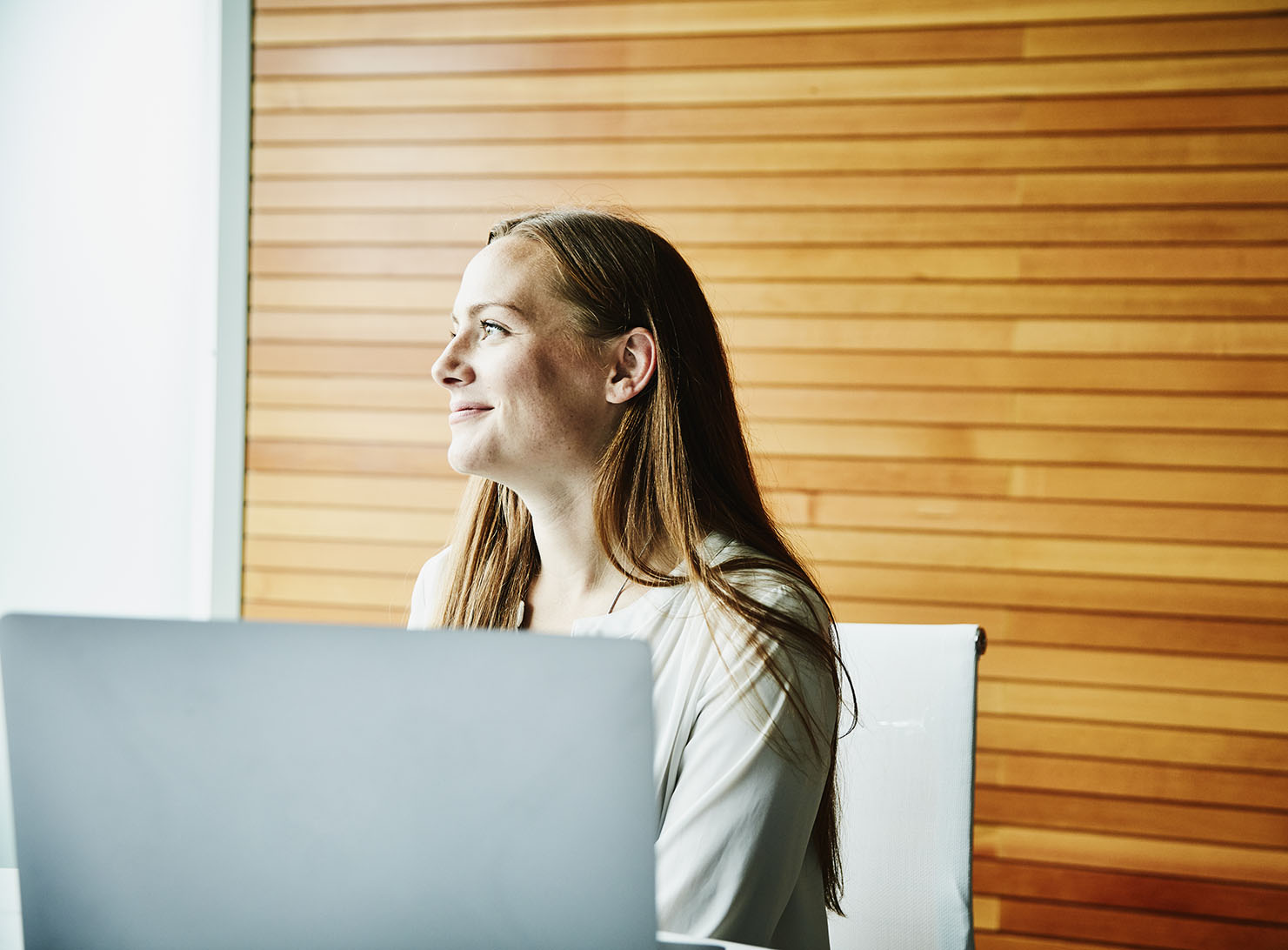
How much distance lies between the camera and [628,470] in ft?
4.91

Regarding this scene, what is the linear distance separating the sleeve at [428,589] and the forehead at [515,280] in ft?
1.49

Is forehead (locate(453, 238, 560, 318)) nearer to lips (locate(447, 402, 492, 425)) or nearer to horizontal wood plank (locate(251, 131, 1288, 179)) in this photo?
lips (locate(447, 402, 492, 425))

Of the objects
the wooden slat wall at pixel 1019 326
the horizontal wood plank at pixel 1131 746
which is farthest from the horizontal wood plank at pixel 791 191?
the horizontal wood plank at pixel 1131 746

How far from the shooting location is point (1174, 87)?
274 centimetres

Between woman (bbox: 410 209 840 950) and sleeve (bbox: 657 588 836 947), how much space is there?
3cm

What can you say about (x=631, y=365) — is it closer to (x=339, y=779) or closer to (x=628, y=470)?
(x=628, y=470)

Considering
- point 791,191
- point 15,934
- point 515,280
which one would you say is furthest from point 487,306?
point 791,191

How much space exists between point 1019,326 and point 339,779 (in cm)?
252

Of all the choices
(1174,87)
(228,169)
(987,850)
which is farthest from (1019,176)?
(228,169)

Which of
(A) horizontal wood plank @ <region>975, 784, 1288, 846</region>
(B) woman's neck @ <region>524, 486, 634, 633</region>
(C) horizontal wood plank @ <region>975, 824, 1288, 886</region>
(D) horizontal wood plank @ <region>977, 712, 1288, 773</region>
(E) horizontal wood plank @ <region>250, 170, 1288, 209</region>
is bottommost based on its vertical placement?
(C) horizontal wood plank @ <region>975, 824, 1288, 886</region>

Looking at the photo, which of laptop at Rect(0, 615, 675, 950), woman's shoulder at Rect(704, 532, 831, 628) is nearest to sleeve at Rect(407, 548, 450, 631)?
woman's shoulder at Rect(704, 532, 831, 628)

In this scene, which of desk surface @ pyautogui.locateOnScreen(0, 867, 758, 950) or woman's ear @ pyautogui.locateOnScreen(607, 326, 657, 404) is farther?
woman's ear @ pyautogui.locateOnScreen(607, 326, 657, 404)

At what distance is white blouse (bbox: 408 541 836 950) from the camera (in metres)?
1.04

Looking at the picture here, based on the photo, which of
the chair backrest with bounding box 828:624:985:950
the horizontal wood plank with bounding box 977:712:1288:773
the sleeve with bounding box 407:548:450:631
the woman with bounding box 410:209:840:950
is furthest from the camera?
the horizontal wood plank with bounding box 977:712:1288:773
